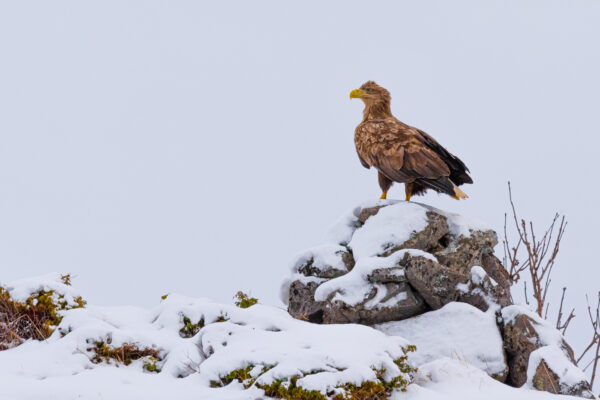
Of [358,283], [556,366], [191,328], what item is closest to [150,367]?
[191,328]

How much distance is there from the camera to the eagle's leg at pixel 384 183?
9.12 meters

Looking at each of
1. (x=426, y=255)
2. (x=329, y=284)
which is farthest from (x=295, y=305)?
(x=426, y=255)

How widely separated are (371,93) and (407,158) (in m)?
1.77

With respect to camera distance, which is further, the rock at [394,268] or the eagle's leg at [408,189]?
the eagle's leg at [408,189]

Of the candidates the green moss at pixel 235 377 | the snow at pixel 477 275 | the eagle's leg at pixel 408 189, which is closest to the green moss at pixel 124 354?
the green moss at pixel 235 377

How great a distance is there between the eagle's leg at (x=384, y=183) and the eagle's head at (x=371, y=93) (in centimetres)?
140

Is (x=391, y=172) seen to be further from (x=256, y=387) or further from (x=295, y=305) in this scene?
(x=256, y=387)

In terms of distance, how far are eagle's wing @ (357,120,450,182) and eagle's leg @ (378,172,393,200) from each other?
0.79 ft

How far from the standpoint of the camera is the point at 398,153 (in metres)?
8.66

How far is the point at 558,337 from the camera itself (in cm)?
736

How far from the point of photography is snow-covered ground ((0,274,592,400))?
5301 mm

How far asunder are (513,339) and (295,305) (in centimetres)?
261

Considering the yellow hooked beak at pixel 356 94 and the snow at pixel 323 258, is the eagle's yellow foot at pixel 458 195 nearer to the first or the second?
the snow at pixel 323 258

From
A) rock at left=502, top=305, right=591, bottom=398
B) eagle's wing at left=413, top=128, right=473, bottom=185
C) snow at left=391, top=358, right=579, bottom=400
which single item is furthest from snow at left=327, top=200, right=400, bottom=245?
snow at left=391, top=358, right=579, bottom=400
